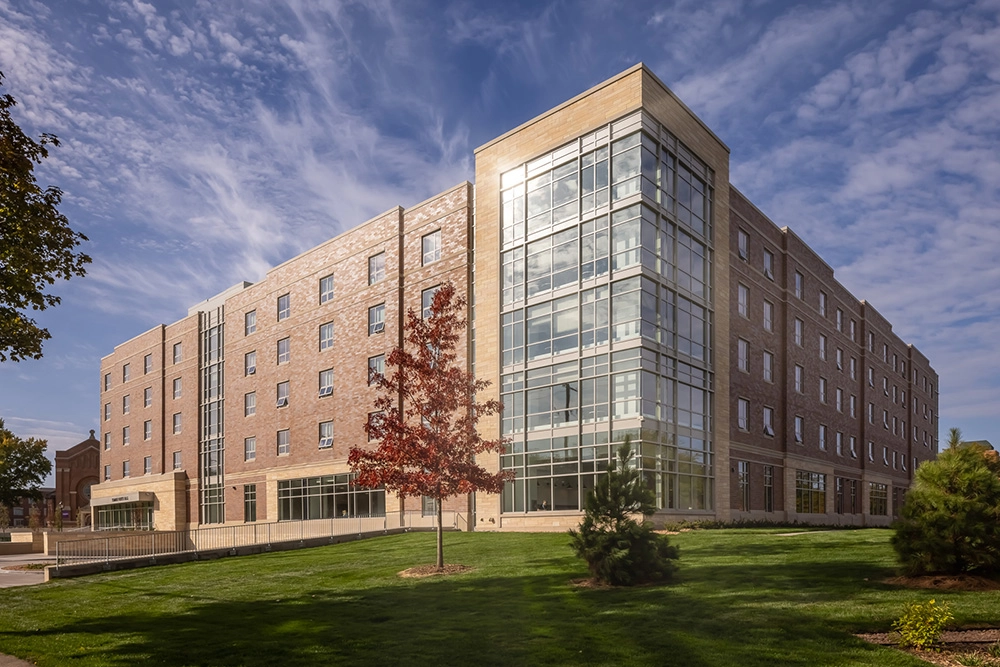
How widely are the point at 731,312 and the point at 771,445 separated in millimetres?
8312

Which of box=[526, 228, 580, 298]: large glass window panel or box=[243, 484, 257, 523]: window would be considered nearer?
box=[526, 228, 580, 298]: large glass window panel

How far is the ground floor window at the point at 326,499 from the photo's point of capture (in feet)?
141

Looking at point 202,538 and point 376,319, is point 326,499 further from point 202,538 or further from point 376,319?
point 202,538

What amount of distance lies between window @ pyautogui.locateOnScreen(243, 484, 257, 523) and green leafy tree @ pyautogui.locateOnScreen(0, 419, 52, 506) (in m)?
38.1

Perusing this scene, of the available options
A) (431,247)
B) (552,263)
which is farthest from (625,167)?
(431,247)

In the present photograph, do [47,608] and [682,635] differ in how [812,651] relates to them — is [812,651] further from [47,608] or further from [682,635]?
[47,608]

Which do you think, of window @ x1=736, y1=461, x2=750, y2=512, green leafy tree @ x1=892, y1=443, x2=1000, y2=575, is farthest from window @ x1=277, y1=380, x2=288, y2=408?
green leafy tree @ x1=892, y1=443, x2=1000, y2=575

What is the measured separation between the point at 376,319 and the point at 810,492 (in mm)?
26780

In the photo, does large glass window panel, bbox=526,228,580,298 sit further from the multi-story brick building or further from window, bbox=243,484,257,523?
window, bbox=243,484,257,523

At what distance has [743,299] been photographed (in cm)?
3994

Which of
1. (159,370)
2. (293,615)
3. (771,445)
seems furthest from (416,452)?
(159,370)

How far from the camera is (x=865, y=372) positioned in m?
57.3

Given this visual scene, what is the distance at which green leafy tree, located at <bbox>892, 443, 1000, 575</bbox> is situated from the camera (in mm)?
13625

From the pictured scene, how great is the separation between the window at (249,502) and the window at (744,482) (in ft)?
104
